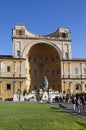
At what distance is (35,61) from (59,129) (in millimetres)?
49082

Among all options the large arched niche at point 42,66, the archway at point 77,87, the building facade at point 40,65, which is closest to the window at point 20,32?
the building facade at point 40,65

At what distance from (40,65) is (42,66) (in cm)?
59

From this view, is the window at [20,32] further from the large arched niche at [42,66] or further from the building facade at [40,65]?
the large arched niche at [42,66]

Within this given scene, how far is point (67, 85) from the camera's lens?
57469 millimetres

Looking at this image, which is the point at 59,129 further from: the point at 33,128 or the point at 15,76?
the point at 15,76

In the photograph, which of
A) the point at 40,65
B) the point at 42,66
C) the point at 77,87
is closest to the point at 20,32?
the point at 40,65

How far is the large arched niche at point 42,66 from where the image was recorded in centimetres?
5850

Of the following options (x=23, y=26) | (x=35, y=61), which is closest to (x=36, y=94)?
(x=35, y=61)

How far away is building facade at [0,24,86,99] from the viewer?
5494 centimetres

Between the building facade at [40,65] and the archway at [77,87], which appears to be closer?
the building facade at [40,65]

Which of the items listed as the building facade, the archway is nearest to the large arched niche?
the building facade

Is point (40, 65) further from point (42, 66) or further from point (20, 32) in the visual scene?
point (20, 32)

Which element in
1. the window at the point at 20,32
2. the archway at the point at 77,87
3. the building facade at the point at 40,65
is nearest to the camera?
the building facade at the point at 40,65

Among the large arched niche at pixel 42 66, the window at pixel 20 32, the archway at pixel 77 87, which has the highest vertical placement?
the window at pixel 20 32
